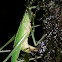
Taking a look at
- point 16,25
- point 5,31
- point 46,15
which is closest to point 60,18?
point 46,15

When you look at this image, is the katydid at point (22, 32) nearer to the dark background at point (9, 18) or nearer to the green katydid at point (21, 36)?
the green katydid at point (21, 36)

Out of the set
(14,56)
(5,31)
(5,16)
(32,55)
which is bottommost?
(32,55)

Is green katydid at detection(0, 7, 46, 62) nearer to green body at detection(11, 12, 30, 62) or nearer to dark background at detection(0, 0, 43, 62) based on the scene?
green body at detection(11, 12, 30, 62)

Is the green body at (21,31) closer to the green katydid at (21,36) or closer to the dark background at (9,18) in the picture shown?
the green katydid at (21,36)

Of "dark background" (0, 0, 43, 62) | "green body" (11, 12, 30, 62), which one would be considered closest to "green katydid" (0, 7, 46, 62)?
"green body" (11, 12, 30, 62)

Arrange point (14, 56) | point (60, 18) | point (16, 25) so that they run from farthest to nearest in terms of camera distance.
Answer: point (16, 25) → point (60, 18) → point (14, 56)

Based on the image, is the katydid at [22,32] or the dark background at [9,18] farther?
the dark background at [9,18]

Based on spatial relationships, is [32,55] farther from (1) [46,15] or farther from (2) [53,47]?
(1) [46,15]

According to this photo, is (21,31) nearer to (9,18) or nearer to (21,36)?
(21,36)

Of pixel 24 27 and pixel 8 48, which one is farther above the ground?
pixel 24 27

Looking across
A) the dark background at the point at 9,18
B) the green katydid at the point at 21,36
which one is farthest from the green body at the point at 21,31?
the dark background at the point at 9,18
